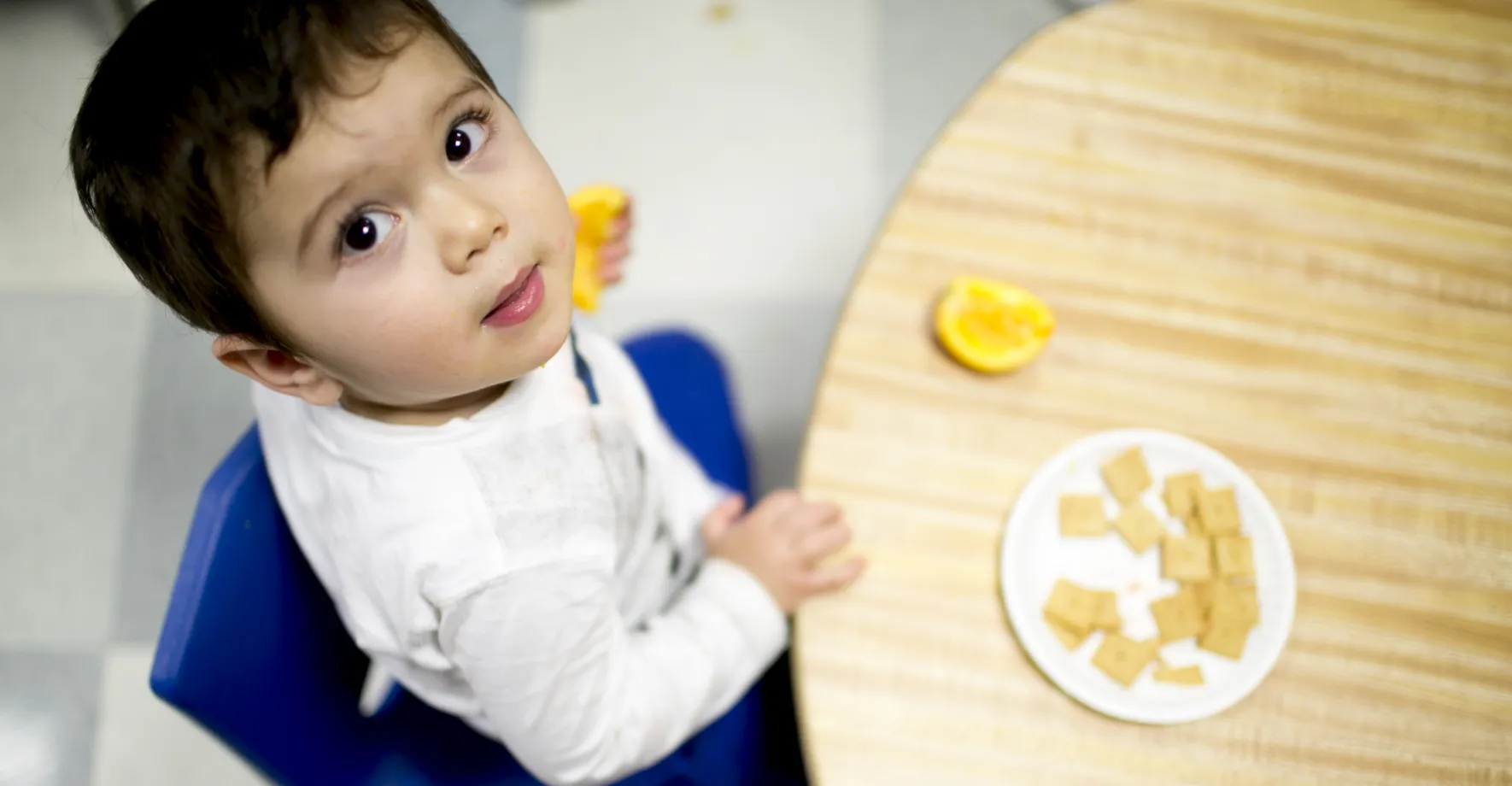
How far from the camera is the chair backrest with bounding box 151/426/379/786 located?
A: 1.83ft

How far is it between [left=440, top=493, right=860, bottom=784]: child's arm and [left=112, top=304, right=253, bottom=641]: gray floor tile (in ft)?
2.87

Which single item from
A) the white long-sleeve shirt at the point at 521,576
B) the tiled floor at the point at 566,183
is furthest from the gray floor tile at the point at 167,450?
the white long-sleeve shirt at the point at 521,576

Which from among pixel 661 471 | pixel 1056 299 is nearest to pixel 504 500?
pixel 661 471

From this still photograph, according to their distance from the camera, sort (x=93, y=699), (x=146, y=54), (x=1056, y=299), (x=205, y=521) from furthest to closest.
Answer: (x=93, y=699) < (x=1056, y=299) < (x=205, y=521) < (x=146, y=54)

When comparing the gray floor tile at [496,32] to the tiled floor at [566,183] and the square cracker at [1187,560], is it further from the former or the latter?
the square cracker at [1187,560]

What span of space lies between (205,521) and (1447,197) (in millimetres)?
853

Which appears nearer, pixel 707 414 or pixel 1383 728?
pixel 1383 728

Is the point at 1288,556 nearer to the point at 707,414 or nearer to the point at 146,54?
the point at 707,414

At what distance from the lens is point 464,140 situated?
0.54 metres

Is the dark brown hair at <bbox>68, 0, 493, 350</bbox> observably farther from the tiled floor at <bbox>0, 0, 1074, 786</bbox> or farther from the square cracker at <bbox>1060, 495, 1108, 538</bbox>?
the tiled floor at <bbox>0, 0, 1074, 786</bbox>

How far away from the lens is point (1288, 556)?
653 mm

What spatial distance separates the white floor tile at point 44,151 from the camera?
1.47 m

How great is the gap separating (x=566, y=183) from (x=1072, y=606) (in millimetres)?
1076

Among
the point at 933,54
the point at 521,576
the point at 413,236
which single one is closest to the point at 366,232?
the point at 413,236
